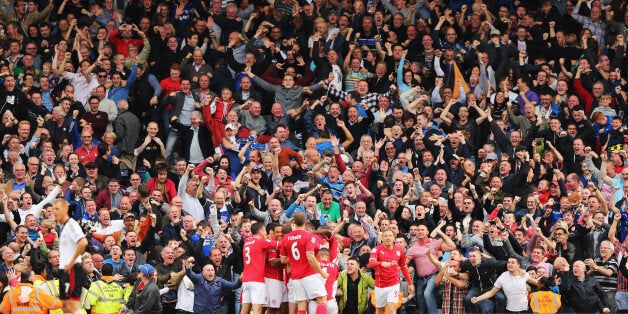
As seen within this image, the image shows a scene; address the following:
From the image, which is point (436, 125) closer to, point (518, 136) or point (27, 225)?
point (518, 136)

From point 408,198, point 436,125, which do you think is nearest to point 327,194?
point 408,198

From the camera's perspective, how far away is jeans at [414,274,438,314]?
26500 millimetres

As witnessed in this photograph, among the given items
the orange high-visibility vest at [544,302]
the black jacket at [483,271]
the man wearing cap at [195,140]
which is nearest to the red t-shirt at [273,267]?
the black jacket at [483,271]

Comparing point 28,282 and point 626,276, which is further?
point 626,276

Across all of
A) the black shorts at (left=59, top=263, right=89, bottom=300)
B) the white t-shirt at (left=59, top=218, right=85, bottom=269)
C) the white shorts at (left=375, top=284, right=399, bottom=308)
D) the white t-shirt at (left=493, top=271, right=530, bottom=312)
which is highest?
the white t-shirt at (left=59, top=218, right=85, bottom=269)

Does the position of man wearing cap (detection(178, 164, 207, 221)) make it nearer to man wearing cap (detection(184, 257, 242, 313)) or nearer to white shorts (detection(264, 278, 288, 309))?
man wearing cap (detection(184, 257, 242, 313))

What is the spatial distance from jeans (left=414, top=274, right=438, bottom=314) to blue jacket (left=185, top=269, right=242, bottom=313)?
3405mm

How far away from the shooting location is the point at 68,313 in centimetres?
2202

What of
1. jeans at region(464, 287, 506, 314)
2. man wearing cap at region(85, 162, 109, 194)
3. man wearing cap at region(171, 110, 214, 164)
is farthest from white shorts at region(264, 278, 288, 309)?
man wearing cap at region(171, 110, 214, 164)

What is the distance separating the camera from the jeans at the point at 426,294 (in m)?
26.5

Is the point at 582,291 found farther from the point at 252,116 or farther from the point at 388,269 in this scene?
the point at 252,116

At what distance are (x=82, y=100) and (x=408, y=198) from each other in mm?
7398

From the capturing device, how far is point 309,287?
2358cm

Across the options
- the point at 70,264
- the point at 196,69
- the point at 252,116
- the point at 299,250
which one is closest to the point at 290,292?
the point at 299,250
